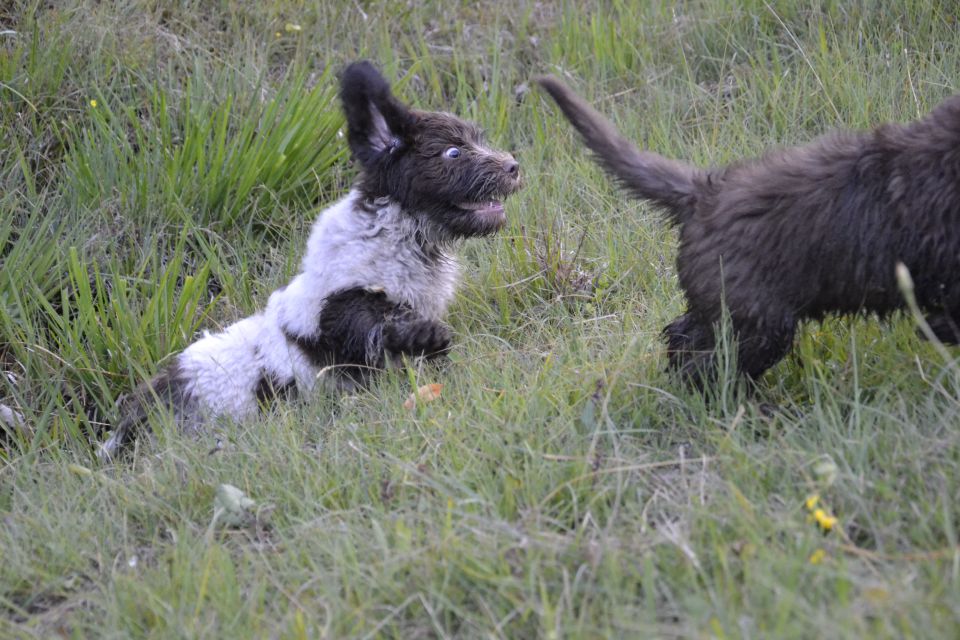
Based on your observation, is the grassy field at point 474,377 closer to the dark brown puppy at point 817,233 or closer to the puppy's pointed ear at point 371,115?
the dark brown puppy at point 817,233

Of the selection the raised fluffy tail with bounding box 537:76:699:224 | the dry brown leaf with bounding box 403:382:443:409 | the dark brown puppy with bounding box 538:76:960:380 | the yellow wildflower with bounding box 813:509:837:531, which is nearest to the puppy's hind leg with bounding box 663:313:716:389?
the dark brown puppy with bounding box 538:76:960:380

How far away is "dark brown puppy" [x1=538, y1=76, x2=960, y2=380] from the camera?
3.32m

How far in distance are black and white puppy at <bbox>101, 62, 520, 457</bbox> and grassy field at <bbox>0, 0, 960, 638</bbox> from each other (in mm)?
291

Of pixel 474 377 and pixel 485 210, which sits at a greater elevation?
pixel 485 210

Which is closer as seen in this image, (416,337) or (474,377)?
(474,377)

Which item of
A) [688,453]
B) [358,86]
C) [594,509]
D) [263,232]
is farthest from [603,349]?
[263,232]

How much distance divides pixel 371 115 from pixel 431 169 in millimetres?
368

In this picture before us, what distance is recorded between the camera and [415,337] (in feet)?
15.7

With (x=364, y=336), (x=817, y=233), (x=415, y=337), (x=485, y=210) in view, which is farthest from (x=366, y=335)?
(x=817, y=233)

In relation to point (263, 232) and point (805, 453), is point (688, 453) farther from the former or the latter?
point (263, 232)

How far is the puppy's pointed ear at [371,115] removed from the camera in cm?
483

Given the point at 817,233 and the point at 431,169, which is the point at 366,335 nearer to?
the point at 431,169

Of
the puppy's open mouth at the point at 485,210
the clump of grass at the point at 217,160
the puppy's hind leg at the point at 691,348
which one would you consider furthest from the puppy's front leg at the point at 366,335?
the clump of grass at the point at 217,160

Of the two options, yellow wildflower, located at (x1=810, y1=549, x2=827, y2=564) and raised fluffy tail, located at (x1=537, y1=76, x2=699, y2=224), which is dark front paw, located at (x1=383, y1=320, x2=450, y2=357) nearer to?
raised fluffy tail, located at (x1=537, y1=76, x2=699, y2=224)
